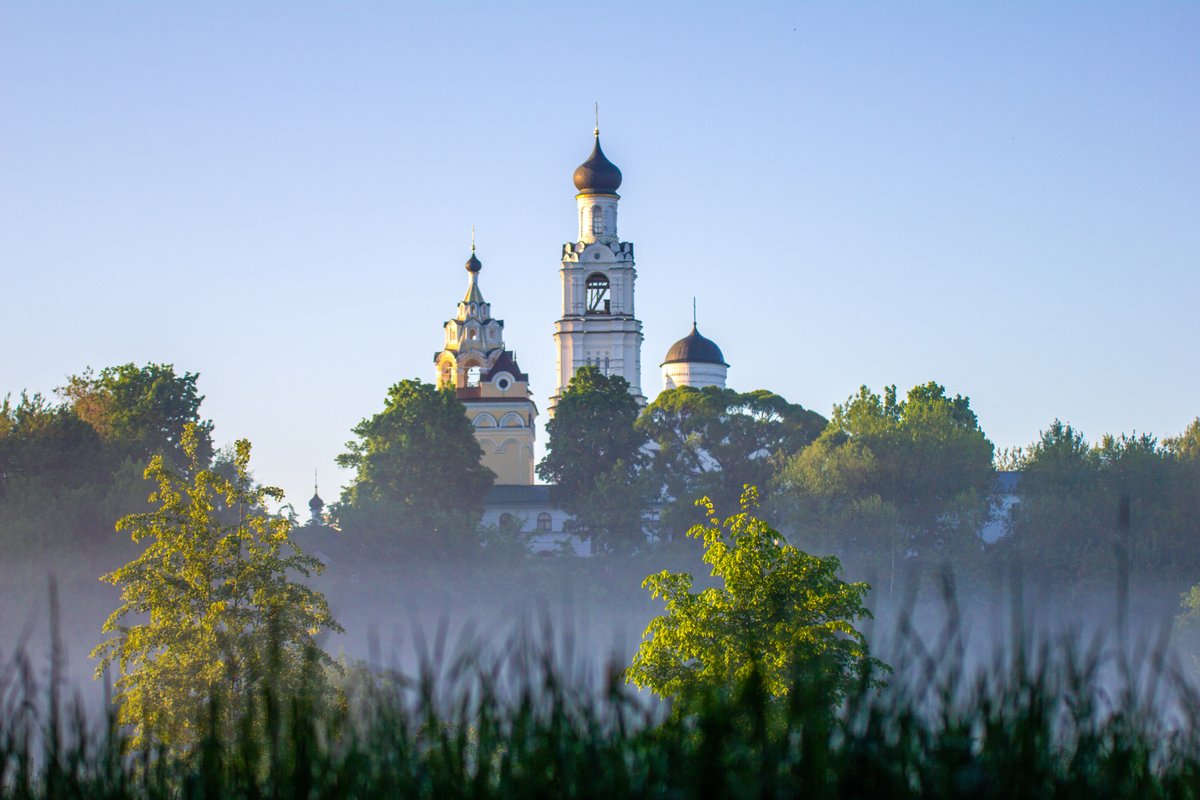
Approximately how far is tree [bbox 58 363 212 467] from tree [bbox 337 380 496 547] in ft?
30.4

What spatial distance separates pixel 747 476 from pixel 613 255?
28.7m

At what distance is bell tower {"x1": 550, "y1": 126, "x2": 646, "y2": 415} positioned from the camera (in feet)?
396

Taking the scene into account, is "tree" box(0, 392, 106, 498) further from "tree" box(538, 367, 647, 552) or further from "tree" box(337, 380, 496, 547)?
"tree" box(538, 367, 647, 552)

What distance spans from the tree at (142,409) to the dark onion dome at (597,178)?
145ft

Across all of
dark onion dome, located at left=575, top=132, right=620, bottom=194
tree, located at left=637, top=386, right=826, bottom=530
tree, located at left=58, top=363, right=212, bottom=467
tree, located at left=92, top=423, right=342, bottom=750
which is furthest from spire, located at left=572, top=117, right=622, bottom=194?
tree, located at left=92, top=423, right=342, bottom=750

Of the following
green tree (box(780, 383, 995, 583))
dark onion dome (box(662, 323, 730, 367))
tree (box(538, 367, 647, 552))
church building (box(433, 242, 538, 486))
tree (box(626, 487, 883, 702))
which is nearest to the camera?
tree (box(626, 487, 883, 702))

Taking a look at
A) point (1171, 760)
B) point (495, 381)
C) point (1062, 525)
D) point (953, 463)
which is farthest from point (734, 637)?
Result: point (495, 381)

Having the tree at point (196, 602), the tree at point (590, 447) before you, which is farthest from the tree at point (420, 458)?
the tree at point (196, 602)

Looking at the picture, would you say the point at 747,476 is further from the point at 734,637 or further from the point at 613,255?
the point at 734,637

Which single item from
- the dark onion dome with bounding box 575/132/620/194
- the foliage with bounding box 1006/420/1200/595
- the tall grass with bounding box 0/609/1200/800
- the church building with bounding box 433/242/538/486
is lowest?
the tall grass with bounding box 0/609/1200/800

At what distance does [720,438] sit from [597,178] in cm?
3114

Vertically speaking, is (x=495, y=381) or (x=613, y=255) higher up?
(x=613, y=255)

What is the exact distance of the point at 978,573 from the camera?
279 ft

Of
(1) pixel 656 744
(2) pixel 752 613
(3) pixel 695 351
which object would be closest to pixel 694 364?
(3) pixel 695 351
